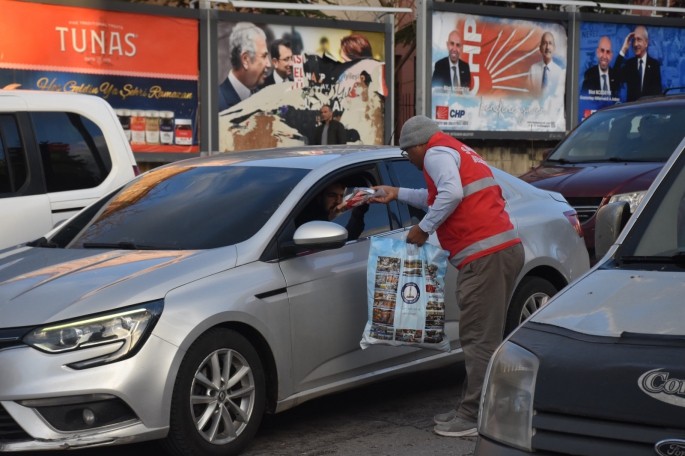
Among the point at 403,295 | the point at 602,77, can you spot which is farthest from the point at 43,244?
the point at 602,77

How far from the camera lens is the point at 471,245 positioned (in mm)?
5480

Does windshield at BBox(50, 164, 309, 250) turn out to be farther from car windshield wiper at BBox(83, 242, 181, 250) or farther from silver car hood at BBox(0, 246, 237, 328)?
silver car hood at BBox(0, 246, 237, 328)

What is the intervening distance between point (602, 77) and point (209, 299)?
45.5 feet

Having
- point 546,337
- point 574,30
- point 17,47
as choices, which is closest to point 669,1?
point 574,30

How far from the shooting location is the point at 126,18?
13.3m

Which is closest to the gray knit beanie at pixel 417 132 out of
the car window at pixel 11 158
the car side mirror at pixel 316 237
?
the car side mirror at pixel 316 237

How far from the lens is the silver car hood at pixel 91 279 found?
4.58m

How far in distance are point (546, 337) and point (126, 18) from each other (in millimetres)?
11118

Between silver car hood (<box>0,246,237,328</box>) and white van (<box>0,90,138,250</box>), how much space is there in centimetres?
172

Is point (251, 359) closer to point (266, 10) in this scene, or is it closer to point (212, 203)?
point (212, 203)

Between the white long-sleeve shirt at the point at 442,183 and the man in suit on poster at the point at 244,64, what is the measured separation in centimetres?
901

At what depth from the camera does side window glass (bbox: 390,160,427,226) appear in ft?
20.1

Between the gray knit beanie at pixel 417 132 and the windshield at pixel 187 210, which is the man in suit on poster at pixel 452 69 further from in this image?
the gray knit beanie at pixel 417 132

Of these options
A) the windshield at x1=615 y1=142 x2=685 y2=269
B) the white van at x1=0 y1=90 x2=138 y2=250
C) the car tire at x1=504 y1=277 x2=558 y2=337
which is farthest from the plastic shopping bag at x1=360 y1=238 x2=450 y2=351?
the white van at x1=0 y1=90 x2=138 y2=250
